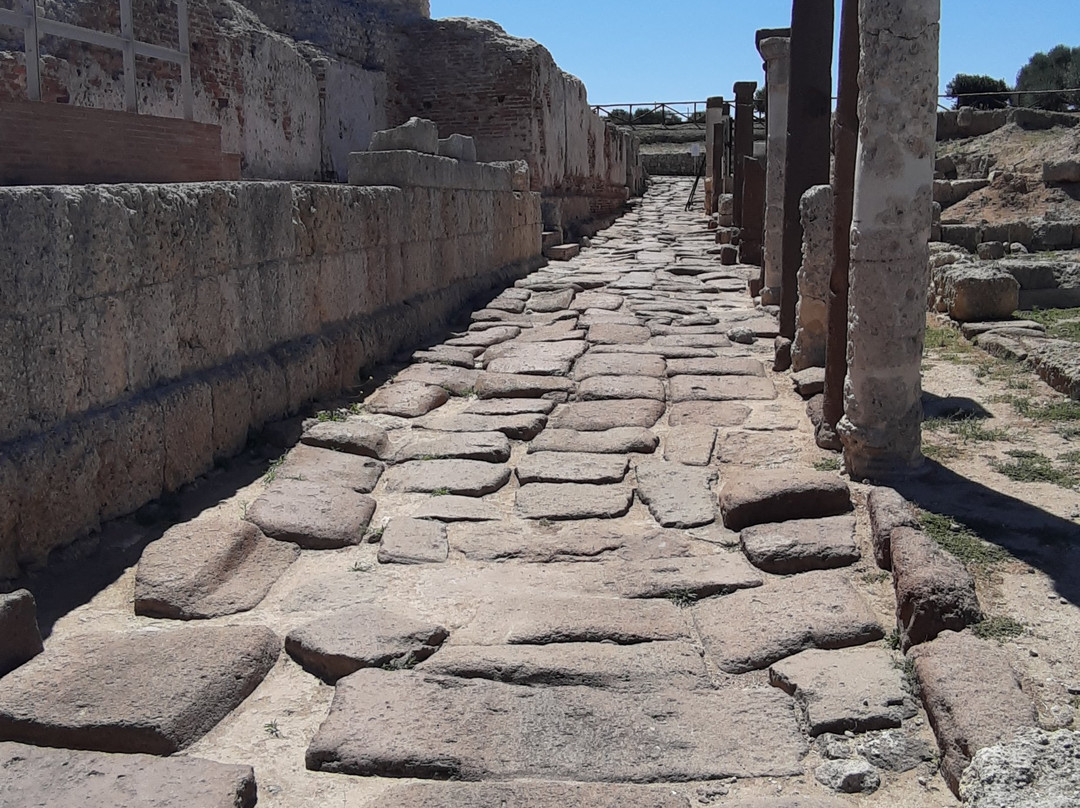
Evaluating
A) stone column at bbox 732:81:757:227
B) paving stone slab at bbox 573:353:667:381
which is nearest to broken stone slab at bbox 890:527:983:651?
paving stone slab at bbox 573:353:667:381

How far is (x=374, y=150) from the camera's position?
9.70 m

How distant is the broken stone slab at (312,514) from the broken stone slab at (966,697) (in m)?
2.52

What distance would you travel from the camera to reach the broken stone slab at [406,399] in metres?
6.84

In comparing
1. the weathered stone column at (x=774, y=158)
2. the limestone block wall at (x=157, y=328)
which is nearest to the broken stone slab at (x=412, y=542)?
the limestone block wall at (x=157, y=328)

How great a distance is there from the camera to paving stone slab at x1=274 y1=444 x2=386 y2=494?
17.5 ft

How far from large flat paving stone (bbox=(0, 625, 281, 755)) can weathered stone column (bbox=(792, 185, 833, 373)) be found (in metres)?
4.92

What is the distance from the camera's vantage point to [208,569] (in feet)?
13.2

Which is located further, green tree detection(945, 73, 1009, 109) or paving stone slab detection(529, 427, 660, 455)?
green tree detection(945, 73, 1009, 109)

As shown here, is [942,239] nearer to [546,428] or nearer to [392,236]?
[392,236]

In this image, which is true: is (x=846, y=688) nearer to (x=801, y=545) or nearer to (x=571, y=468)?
(x=801, y=545)

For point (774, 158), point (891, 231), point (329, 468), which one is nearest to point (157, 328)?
point (329, 468)

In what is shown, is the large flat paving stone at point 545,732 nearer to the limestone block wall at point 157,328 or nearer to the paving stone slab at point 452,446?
the limestone block wall at point 157,328

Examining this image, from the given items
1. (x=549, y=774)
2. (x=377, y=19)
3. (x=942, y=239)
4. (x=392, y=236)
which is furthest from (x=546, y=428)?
(x=377, y=19)

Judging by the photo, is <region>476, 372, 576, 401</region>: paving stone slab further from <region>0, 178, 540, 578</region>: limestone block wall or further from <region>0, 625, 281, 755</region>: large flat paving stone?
<region>0, 625, 281, 755</region>: large flat paving stone
